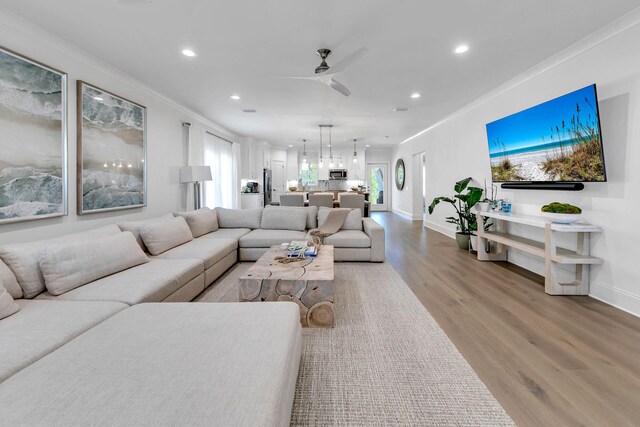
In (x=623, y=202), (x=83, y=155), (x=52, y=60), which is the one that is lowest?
(x=623, y=202)

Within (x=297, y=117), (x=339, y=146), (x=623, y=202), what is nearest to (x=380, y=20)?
(x=623, y=202)

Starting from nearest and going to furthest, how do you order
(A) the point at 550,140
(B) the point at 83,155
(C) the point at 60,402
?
1. (C) the point at 60,402
2. (B) the point at 83,155
3. (A) the point at 550,140

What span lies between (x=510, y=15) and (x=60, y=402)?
362cm

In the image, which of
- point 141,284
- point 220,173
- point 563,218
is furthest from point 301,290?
point 220,173

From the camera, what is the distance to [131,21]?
2.47 metres

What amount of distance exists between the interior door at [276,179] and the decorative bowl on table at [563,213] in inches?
329

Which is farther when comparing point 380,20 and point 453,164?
point 453,164

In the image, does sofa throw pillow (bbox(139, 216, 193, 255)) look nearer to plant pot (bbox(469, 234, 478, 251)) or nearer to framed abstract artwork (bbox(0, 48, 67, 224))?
framed abstract artwork (bbox(0, 48, 67, 224))

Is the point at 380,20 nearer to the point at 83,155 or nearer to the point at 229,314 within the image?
the point at 229,314

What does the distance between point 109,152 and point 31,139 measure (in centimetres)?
91

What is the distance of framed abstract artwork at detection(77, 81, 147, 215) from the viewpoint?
9.91 ft

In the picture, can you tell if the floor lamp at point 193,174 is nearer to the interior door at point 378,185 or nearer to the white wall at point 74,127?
the white wall at point 74,127

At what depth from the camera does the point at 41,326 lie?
1523 millimetres

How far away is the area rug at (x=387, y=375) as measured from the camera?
4.78 feet
